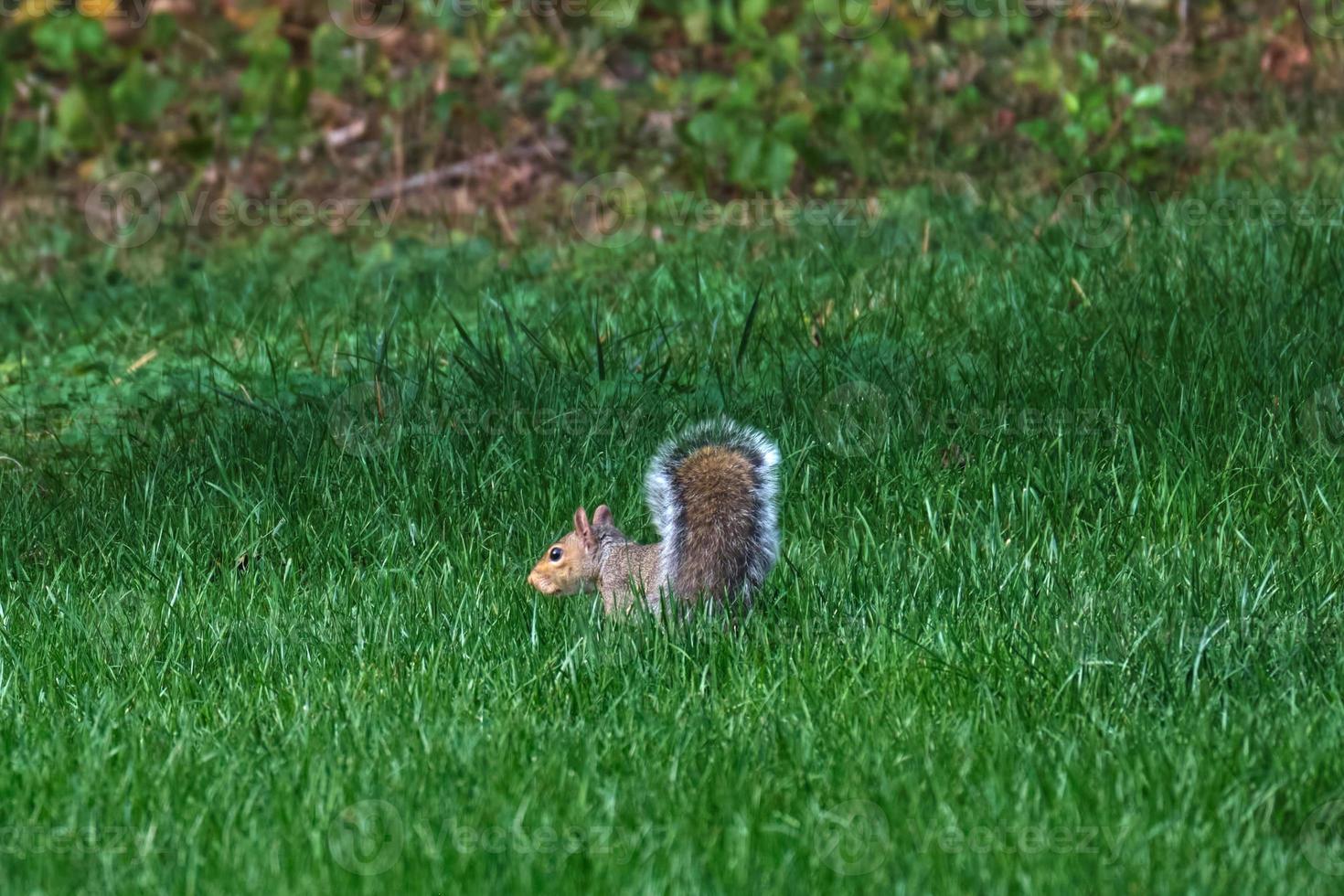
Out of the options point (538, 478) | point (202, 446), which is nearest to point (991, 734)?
point (538, 478)

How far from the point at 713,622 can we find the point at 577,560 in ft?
1.49

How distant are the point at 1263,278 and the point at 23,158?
698 centimetres

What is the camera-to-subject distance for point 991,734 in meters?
3.37

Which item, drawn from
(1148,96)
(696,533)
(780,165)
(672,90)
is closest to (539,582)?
(696,533)

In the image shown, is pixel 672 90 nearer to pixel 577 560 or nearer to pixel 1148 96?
pixel 1148 96

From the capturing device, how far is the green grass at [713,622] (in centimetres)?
303

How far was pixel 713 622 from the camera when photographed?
156 inches

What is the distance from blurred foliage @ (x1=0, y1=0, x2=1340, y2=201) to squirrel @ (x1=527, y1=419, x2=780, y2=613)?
4.66 m

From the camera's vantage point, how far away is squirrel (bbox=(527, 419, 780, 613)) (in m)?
3.98

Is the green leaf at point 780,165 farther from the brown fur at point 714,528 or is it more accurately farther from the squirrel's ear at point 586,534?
Result: the brown fur at point 714,528

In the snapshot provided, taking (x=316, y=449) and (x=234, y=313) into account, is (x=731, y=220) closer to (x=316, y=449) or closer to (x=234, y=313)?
(x=234, y=313)

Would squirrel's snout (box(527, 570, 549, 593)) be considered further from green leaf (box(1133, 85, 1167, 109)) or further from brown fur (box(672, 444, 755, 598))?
green leaf (box(1133, 85, 1167, 109))

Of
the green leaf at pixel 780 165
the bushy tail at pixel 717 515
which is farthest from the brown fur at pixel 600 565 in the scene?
the green leaf at pixel 780 165

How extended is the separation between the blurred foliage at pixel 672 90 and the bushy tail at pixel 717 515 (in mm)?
4716
